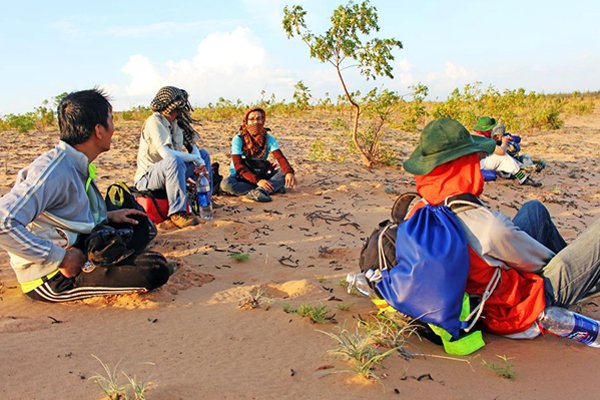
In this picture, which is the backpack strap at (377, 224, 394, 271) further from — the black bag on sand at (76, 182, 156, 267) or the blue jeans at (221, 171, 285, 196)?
the blue jeans at (221, 171, 285, 196)

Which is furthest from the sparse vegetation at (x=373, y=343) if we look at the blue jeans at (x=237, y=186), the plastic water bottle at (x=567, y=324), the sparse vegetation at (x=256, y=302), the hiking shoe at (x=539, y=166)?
the hiking shoe at (x=539, y=166)

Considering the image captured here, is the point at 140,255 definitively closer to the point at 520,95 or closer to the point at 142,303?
the point at 142,303

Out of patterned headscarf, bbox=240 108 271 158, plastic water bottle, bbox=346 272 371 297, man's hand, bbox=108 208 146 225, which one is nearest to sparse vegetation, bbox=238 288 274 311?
plastic water bottle, bbox=346 272 371 297

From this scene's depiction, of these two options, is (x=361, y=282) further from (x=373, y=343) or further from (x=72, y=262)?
(x=72, y=262)

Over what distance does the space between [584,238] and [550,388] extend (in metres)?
0.93

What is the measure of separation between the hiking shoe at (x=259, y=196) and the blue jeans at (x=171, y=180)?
1354 mm

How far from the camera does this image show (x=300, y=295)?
373 centimetres

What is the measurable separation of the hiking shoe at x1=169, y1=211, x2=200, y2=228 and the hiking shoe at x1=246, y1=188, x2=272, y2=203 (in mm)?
1370

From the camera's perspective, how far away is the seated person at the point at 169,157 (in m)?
5.53

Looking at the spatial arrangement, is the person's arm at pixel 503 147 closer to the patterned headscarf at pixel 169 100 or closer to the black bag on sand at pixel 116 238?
the patterned headscarf at pixel 169 100

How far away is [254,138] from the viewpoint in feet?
23.7

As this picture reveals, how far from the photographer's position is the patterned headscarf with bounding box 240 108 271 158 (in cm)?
717

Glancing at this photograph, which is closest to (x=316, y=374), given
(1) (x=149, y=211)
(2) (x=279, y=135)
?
(1) (x=149, y=211)

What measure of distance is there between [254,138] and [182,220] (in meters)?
2.08
